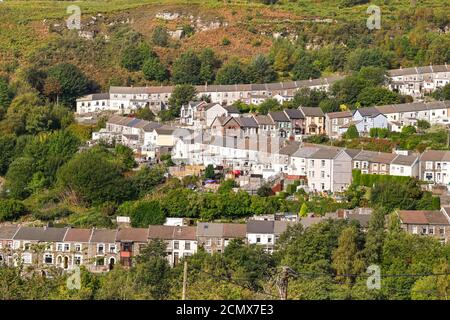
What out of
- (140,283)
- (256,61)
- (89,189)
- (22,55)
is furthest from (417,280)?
(22,55)

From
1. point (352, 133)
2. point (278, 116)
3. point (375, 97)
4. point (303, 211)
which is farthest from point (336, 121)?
→ point (303, 211)

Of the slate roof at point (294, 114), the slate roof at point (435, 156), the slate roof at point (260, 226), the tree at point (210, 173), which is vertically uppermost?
the slate roof at point (294, 114)

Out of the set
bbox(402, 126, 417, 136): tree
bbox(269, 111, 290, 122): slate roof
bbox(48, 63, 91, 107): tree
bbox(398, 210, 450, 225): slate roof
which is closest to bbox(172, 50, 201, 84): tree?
bbox(48, 63, 91, 107): tree

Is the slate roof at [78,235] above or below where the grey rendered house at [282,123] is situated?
below

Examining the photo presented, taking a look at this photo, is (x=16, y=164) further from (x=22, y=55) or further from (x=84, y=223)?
(x=22, y=55)

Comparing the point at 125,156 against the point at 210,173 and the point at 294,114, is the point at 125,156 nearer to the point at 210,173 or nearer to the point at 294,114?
the point at 210,173

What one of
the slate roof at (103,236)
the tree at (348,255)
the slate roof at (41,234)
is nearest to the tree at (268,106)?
Result: the slate roof at (103,236)

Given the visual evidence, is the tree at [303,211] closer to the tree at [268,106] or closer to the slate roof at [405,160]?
the slate roof at [405,160]

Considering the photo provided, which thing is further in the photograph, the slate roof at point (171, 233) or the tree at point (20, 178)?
the tree at point (20, 178)
